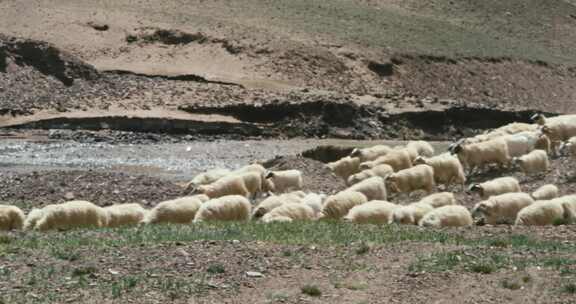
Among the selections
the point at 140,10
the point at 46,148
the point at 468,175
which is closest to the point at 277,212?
the point at 468,175

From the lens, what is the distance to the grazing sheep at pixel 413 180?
19.9m

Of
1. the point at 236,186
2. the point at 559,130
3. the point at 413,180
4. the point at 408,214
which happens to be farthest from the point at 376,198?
the point at 559,130

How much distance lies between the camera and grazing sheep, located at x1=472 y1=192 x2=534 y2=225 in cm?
1664

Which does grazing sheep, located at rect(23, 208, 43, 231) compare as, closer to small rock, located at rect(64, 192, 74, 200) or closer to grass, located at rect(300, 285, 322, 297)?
small rock, located at rect(64, 192, 74, 200)

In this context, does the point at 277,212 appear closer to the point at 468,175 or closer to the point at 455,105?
the point at 468,175

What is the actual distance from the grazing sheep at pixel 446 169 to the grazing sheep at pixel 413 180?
2.27 ft

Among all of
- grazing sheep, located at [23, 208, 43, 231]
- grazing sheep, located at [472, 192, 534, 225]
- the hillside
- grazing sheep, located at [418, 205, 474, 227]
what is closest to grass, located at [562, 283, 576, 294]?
grazing sheep, located at [418, 205, 474, 227]

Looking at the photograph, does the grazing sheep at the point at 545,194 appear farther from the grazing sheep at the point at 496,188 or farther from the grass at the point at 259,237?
the grass at the point at 259,237

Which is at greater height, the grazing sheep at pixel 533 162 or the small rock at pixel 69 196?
the grazing sheep at pixel 533 162

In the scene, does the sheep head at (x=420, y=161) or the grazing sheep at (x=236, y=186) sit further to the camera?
the sheep head at (x=420, y=161)

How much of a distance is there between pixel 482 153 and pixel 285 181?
430cm

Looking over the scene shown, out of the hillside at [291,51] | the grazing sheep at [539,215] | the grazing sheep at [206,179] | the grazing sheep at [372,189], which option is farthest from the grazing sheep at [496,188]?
the hillside at [291,51]

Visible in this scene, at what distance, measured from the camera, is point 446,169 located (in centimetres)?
2134

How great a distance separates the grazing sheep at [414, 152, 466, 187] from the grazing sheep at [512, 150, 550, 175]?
1.28 m
